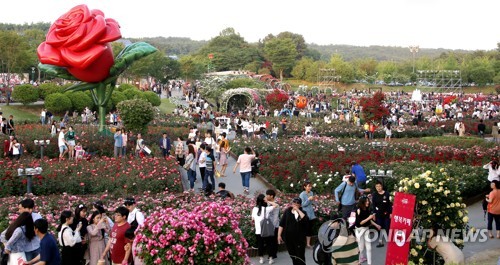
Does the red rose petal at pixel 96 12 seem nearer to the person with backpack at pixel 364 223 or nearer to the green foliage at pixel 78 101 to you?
the green foliage at pixel 78 101

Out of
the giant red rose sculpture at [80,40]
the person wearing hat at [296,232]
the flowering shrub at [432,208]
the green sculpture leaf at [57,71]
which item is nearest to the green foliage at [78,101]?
the green sculpture leaf at [57,71]

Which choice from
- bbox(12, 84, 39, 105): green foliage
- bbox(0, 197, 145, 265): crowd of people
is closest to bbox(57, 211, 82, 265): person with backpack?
bbox(0, 197, 145, 265): crowd of people

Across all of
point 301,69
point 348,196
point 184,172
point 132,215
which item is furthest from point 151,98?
point 301,69

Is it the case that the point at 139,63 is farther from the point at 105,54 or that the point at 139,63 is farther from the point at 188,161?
the point at 188,161

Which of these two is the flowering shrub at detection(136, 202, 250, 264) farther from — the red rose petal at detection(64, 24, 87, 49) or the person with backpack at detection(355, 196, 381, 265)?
the red rose petal at detection(64, 24, 87, 49)

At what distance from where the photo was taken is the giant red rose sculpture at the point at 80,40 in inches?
869

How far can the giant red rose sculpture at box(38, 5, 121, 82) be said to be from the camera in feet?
72.4

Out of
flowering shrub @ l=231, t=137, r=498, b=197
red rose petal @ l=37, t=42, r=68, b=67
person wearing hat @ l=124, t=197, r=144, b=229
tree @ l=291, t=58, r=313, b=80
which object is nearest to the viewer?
person wearing hat @ l=124, t=197, r=144, b=229

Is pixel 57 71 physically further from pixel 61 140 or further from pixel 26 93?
pixel 26 93

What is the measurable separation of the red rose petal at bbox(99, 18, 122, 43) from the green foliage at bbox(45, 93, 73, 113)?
41.7ft

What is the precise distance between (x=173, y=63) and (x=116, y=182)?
56428 millimetres

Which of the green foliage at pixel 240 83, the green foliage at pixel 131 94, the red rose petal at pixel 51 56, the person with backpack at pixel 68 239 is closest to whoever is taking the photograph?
the person with backpack at pixel 68 239

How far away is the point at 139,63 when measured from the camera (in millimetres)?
60219

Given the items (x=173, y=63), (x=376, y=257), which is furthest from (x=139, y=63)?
(x=376, y=257)
